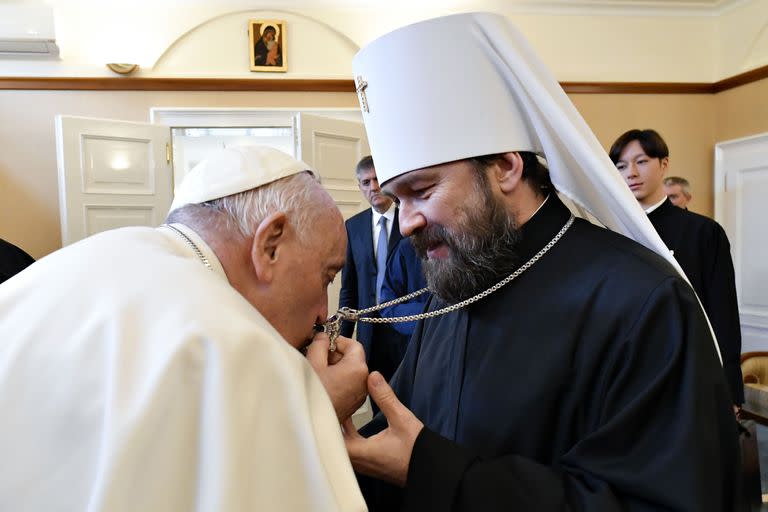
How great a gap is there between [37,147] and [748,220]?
7.16 m

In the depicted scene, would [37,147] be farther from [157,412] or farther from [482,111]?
[157,412]

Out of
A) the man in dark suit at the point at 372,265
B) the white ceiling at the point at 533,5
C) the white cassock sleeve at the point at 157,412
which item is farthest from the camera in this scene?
the white ceiling at the point at 533,5

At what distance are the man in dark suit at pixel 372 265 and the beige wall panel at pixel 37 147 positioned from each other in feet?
10.1

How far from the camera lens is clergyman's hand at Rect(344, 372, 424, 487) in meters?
1.24

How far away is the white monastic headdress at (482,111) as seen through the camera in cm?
145

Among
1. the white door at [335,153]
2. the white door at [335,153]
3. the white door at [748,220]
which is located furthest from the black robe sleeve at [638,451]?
the white door at [748,220]

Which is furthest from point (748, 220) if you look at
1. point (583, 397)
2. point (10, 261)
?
point (10, 261)

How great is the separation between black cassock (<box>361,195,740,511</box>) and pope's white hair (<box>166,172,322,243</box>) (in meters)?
0.50

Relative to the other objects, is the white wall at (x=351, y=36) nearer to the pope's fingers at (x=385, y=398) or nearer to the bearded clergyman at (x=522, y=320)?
the bearded clergyman at (x=522, y=320)

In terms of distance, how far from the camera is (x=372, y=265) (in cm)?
400

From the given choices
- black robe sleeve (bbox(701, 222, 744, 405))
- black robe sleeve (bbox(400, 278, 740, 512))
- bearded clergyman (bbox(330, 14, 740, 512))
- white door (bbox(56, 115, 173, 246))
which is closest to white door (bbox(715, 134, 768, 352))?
black robe sleeve (bbox(701, 222, 744, 405))

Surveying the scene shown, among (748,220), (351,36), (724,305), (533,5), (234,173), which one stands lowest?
(724,305)

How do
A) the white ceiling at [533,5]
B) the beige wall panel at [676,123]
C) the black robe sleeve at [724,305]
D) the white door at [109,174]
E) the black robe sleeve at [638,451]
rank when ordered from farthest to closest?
the beige wall panel at [676,123] < the white ceiling at [533,5] < the white door at [109,174] < the black robe sleeve at [724,305] < the black robe sleeve at [638,451]

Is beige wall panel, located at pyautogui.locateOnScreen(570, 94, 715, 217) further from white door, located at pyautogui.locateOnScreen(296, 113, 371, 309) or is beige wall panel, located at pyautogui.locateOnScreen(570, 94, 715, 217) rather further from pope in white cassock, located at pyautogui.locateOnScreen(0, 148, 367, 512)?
pope in white cassock, located at pyautogui.locateOnScreen(0, 148, 367, 512)
